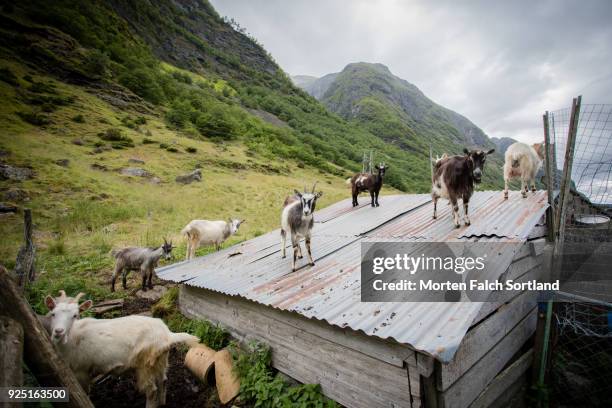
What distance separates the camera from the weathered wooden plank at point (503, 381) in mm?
3692

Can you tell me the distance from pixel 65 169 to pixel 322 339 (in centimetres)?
2470

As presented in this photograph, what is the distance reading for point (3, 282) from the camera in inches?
92.2

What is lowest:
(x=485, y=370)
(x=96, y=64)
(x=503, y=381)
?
(x=503, y=381)

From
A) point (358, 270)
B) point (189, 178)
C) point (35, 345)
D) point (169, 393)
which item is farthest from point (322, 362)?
point (189, 178)

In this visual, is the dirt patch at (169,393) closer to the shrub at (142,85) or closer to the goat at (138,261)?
the goat at (138,261)

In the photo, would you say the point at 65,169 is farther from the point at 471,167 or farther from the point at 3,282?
the point at 471,167

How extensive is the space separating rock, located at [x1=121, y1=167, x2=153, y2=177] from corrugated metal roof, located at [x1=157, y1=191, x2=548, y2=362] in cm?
1910

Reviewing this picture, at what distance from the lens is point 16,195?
14.9m

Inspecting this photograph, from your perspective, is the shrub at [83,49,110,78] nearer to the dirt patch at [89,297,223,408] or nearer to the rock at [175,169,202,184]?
the rock at [175,169,202,184]

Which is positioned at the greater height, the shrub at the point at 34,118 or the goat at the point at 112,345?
the shrub at the point at 34,118

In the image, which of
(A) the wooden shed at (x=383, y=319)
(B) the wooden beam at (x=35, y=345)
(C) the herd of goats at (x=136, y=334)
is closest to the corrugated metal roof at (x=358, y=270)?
(A) the wooden shed at (x=383, y=319)

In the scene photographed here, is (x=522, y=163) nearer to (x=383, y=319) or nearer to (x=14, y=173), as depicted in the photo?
(x=383, y=319)

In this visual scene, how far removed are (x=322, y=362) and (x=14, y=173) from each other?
23.7 metres

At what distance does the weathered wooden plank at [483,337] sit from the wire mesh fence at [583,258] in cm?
60
